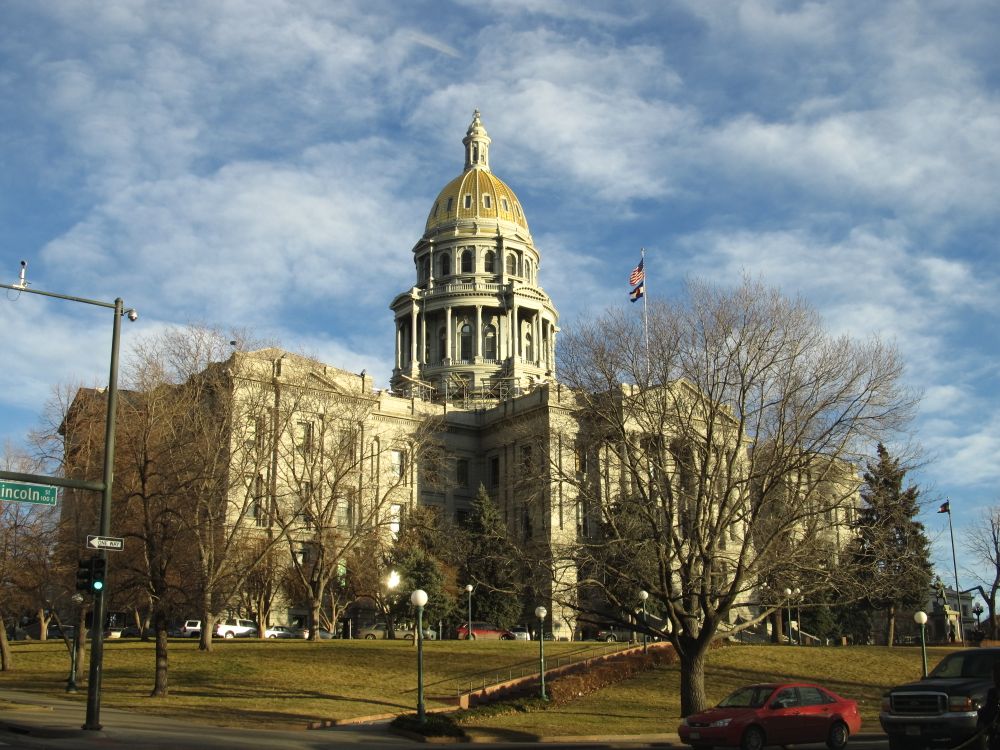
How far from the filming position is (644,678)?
38.6 meters

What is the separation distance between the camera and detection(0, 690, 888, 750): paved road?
21062 mm

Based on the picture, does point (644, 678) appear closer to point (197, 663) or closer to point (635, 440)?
point (635, 440)

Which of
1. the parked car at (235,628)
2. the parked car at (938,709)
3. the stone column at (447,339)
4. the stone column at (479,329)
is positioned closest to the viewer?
the parked car at (938,709)

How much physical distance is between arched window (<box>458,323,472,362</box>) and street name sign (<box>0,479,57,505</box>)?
83.2 metres

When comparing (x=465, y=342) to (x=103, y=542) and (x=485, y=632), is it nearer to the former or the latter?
(x=485, y=632)

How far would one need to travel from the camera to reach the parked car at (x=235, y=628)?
59.0 m

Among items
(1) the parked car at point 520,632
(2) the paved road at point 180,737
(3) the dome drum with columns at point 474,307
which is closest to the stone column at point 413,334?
(3) the dome drum with columns at point 474,307

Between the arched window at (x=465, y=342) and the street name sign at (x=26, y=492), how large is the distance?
273ft

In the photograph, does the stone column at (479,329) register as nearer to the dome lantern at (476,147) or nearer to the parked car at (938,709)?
the dome lantern at (476,147)

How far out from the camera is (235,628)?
59.9 m

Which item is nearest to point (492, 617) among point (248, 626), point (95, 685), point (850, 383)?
point (248, 626)

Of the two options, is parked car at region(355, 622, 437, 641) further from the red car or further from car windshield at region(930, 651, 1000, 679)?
car windshield at region(930, 651, 1000, 679)

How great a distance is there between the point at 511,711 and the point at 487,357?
7583 cm

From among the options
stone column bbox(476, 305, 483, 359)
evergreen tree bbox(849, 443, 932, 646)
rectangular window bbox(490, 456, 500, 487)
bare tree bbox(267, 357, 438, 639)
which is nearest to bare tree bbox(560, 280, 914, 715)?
evergreen tree bbox(849, 443, 932, 646)
